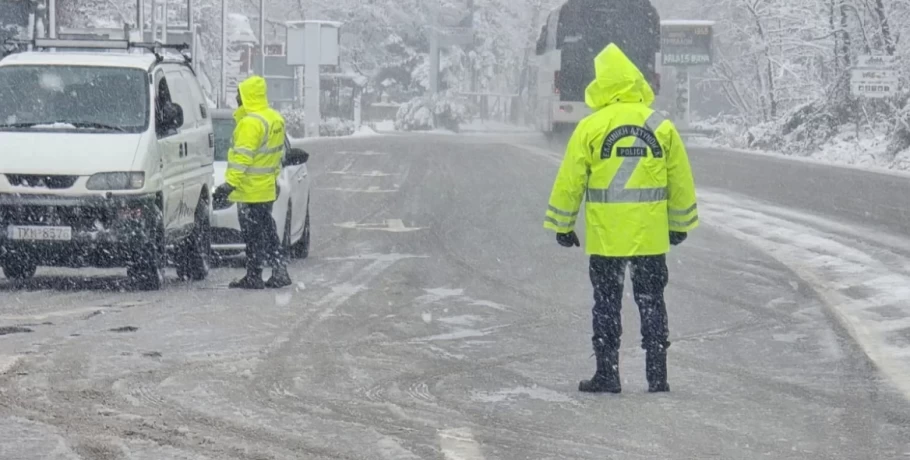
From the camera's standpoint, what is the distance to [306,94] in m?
60.6

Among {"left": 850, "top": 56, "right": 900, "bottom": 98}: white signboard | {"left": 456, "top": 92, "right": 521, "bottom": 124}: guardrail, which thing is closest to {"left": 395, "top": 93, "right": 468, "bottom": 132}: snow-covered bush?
{"left": 456, "top": 92, "right": 521, "bottom": 124}: guardrail

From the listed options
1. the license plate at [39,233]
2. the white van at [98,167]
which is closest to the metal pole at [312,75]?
the white van at [98,167]

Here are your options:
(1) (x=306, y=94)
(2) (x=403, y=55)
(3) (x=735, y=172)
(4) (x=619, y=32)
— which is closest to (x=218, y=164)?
(3) (x=735, y=172)

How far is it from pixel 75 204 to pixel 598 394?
5476mm

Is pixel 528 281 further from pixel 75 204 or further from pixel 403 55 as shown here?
pixel 403 55

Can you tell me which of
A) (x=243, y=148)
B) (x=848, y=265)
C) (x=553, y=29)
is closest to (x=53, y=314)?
(x=243, y=148)

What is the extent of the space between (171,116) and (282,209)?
6.43 feet

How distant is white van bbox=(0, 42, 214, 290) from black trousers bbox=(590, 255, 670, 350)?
5139 mm

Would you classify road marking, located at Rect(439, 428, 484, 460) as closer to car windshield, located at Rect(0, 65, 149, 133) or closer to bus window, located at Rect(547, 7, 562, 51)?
car windshield, located at Rect(0, 65, 149, 133)

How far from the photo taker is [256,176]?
12609 mm

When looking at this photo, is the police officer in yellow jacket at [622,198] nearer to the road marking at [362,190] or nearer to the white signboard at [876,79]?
the road marking at [362,190]

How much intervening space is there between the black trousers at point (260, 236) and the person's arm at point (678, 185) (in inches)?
207

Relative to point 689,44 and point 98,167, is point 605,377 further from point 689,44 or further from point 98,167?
point 689,44

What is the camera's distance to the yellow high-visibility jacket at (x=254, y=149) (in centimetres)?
1251
